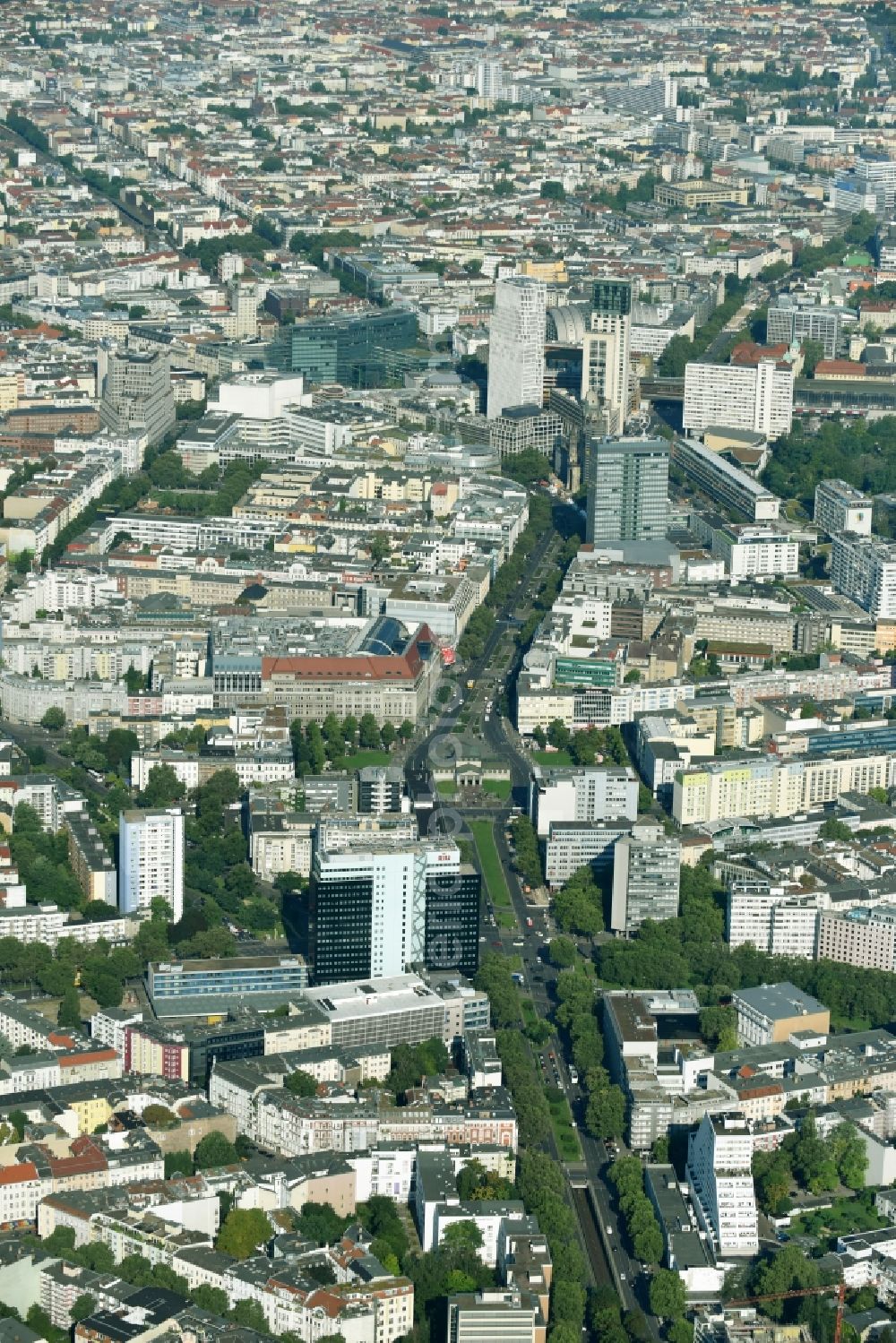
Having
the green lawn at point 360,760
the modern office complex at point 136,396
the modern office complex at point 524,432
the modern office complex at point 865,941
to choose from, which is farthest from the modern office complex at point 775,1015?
the modern office complex at point 136,396

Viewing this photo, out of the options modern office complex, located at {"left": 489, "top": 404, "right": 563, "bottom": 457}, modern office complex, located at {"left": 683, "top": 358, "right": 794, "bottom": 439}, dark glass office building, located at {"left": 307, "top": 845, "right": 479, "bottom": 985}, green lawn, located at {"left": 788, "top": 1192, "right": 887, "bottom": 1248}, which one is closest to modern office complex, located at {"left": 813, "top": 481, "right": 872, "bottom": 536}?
modern office complex, located at {"left": 489, "top": 404, "right": 563, "bottom": 457}

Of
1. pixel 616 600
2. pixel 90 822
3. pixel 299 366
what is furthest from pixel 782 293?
pixel 90 822

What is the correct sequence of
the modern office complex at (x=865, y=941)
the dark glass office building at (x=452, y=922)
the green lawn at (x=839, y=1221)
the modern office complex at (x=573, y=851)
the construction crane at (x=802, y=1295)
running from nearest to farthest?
1. the construction crane at (x=802, y=1295)
2. the green lawn at (x=839, y=1221)
3. the dark glass office building at (x=452, y=922)
4. the modern office complex at (x=865, y=941)
5. the modern office complex at (x=573, y=851)

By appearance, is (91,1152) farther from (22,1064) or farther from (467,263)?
(467,263)

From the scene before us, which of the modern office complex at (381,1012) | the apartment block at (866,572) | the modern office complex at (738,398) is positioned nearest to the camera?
the modern office complex at (381,1012)

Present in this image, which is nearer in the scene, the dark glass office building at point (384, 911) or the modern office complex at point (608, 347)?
the dark glass office building at point (384, 911)

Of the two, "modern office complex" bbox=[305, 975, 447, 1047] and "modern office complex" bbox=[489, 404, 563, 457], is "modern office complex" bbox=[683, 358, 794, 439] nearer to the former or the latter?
"modern office complex" bbox=[489, 404, 563, 457]

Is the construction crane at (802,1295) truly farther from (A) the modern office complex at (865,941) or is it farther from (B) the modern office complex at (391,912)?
(A) the modern office complex at (865,941)
